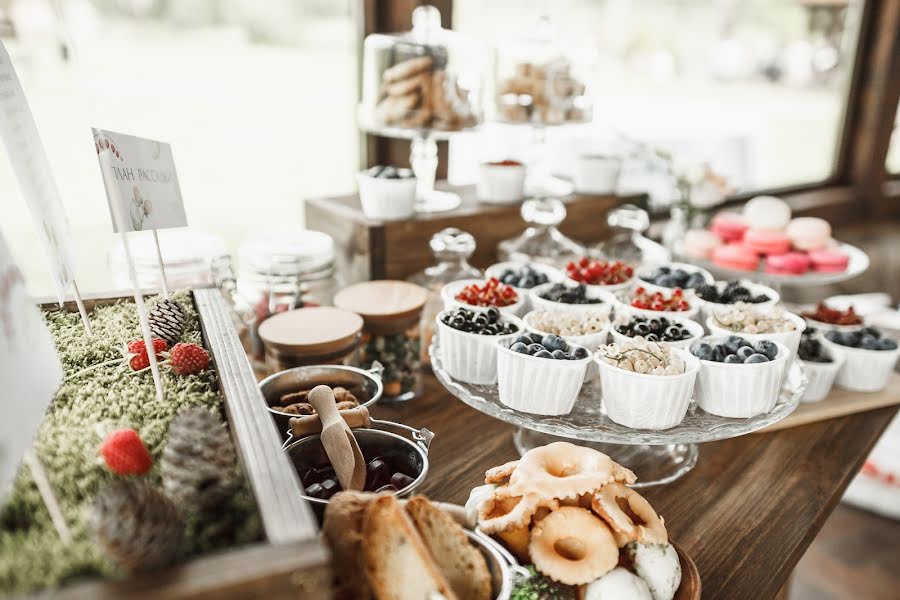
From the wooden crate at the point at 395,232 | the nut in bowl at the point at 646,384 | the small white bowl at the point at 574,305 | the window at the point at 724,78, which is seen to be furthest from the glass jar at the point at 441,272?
the window at the point at 724,78

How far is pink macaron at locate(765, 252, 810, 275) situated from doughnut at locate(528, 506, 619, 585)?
1.20 meters

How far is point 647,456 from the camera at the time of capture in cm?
112

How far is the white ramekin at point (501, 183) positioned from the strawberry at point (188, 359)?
3.18 feet

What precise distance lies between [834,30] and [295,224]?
2.39 metres

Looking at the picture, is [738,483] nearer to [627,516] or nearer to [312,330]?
[627,516]

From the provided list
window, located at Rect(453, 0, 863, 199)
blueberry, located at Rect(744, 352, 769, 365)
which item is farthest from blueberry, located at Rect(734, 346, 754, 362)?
window, located at Rect(453, 0, 863, 199)

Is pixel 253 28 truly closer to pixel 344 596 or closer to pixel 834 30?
pixel 344 596

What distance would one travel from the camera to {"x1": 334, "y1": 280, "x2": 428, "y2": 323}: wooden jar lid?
118cm

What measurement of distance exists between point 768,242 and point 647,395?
1005 mm

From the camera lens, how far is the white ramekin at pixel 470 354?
1.08 metres

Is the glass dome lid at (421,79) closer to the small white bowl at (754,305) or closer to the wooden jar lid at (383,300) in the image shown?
the wooden jar lid at (383,300)

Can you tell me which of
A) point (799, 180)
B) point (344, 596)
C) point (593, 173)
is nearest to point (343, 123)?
point (593, 173)

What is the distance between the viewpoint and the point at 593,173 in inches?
71.7

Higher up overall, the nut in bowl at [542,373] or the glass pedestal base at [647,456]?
the nut in bowl at [542,373]
